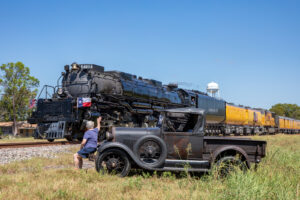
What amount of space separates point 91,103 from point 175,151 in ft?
28.5

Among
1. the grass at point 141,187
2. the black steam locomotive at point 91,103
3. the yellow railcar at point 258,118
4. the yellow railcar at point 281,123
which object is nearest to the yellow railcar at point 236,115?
the yellow railcar at point 258,118

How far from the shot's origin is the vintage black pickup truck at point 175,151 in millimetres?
6453

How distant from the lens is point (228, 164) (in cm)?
634

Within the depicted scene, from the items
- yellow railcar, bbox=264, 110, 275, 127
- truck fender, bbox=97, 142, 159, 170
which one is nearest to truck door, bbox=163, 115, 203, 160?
truck fender, bbox=97, 142, 159, 170

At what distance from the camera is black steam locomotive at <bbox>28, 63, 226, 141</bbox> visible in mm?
14195

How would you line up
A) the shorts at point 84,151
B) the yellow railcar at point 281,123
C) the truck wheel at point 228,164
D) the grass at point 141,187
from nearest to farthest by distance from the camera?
the grass at point 141,187 < the truck wheel at point 228,164 < the shorts at point 84,151 < the yellow railcar at point 281,123

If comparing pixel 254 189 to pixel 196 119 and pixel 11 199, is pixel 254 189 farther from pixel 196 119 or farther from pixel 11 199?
pixel 11 199

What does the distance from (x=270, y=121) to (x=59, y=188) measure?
1636 inches

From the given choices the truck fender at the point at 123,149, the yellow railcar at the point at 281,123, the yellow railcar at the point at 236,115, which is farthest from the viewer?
the yellow railcar at the point at 281,123

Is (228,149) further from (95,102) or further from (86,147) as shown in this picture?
(95,102)

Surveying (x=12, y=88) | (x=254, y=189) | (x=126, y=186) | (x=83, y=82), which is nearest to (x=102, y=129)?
(x=83, y=82)

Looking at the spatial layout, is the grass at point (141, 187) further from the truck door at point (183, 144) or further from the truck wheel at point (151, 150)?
the truck door at point (183, 144)

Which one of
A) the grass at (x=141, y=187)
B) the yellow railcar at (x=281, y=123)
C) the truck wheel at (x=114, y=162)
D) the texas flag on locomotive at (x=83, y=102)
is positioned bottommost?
the grass at (x=141, y=187)

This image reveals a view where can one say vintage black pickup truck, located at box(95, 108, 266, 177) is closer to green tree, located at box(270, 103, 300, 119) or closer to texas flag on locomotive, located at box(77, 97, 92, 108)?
texas flag on locomotive, located at box(77, 97, 92, 108)
